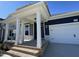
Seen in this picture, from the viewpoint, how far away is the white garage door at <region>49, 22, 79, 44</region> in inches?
466

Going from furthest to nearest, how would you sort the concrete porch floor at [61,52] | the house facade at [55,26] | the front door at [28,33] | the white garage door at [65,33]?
the front door at [28,33], the white garage door at [65,33], the house facade at [55,26], the concrete porch floor at [61,52]

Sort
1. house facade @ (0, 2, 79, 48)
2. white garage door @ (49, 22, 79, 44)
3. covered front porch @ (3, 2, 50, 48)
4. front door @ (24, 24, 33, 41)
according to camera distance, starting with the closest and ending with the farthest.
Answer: covered front porch @ (3, 2, 50, 48) → house facade @ (0, 2, 79, 48) → white garage door @ (49, 22, 79, 44) → front door @ (24, 24, 33, 41)

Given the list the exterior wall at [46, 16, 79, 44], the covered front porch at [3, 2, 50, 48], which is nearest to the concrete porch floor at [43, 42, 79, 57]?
the covered front porch at [3, 2, 50, 48]

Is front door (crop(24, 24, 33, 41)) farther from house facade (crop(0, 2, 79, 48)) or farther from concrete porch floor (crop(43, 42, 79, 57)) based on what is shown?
concrete porch floor (crop(43, 42, 79, 57))

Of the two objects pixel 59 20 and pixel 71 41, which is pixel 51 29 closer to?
pixel 59 20

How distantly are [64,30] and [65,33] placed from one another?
0.37m

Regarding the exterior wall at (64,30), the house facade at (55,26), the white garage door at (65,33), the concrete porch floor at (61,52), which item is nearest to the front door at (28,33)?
the house facade at (55,26)

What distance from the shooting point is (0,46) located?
464 inches

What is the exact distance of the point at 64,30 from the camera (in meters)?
12.7

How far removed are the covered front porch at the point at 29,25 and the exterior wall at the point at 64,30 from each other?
128 centimetres

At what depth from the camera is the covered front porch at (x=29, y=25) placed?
25.5 feet

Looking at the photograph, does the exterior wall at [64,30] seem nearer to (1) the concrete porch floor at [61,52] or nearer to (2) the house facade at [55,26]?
(2) the house facade at [55,26]

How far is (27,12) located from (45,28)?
20.5 feet

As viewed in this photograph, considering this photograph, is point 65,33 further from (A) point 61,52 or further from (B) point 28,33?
(B) point 28,33
